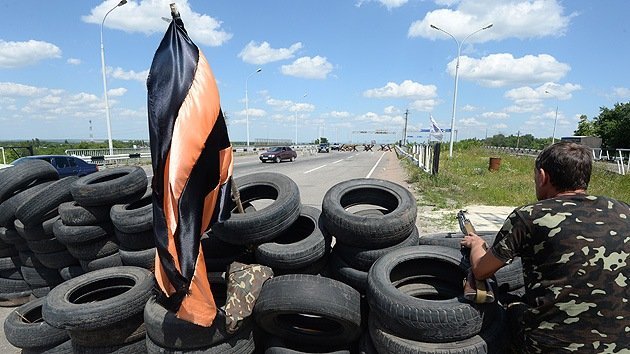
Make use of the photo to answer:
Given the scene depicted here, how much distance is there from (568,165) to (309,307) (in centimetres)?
211

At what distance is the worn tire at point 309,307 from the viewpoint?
3.12 meters

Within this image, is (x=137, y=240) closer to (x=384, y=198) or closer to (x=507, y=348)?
(x=384, y=198)

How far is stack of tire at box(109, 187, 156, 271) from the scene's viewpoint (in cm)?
423

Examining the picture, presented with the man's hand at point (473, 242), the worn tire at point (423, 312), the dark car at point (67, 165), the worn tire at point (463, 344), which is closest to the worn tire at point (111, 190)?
the worn tire at point (423, 312)

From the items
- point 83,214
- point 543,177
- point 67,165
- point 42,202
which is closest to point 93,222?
point 83,214

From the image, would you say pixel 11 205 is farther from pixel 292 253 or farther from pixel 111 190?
pixel 292 253

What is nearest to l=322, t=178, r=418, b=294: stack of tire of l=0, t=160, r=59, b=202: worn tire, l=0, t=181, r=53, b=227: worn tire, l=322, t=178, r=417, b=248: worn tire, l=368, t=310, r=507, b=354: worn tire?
l=322, t=178, r=417, b=248: worn tire

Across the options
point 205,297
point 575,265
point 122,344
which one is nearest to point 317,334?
point 205,297

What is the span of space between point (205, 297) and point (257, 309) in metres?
0.49

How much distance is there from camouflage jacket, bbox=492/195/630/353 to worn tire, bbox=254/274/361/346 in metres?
1.49

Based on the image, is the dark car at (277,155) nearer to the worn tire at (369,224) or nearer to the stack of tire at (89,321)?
the stack of tire at (89,321)

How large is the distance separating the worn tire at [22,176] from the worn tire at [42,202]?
482mm

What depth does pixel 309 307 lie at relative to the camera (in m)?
3.10

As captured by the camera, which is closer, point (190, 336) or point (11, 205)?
point (190, 336)
